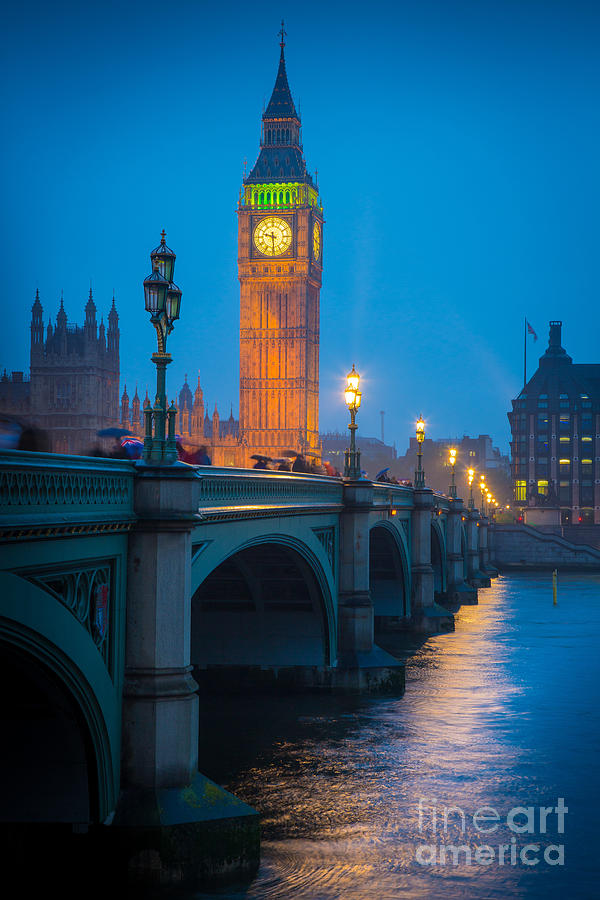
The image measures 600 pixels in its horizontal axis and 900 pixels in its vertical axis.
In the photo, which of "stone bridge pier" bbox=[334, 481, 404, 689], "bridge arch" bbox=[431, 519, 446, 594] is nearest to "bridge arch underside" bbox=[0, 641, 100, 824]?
"stone bridge pier" bbox=[334, 481, 404, 689]

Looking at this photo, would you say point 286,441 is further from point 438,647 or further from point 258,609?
point 258,609

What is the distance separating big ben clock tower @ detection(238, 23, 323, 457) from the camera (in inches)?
5733

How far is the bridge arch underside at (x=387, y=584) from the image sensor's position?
46131 mm

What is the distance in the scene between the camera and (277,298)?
486ft

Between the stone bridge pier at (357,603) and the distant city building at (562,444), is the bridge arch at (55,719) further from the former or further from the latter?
the distant city building at (562,444)

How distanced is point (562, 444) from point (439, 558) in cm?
8898

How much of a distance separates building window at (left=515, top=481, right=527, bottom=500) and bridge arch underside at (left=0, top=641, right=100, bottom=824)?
14178 cm

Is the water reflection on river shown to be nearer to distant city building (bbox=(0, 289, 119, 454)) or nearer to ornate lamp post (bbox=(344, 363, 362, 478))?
ornate lamp post (bbox=(344, 363, 362, 478))

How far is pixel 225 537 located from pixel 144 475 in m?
4.32

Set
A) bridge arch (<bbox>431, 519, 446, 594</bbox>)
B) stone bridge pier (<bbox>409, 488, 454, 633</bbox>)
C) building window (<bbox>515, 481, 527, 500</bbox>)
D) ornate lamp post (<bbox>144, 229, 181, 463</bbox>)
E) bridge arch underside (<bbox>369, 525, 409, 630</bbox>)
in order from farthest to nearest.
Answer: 1. building window (<bbox>515, 481, 527, 500</bbox>)
2. bridge arch (<bbox>431, 519, 446, 594</bbox>)
3. stone bridge pier (<bbox>409, 488, 454, 633</bbox>)
4. bridge arch underside (<bbox>369, 525, 409, 630</bbox>)
5. ornate lamp post (<bbox>144, 229, 181, 463</bbox>)

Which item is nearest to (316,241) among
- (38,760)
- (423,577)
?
(423,577)

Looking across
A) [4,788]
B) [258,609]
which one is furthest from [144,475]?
[258,609]

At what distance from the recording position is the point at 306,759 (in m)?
23.8

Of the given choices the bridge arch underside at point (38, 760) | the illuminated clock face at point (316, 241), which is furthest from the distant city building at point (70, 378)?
the bridge arch underside at point (38, 760)
